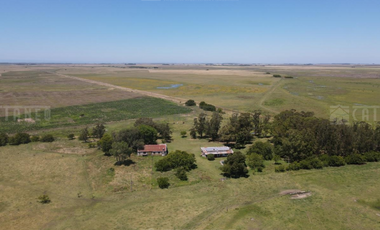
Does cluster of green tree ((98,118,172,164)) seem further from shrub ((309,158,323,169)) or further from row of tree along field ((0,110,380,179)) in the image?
shrub ((309,158,323,169))

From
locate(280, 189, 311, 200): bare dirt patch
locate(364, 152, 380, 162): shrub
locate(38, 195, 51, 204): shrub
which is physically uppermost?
locate(364, 152, 380, 162): shrub

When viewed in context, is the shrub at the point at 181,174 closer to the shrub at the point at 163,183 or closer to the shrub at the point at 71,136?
the shrub at the point at 163,183

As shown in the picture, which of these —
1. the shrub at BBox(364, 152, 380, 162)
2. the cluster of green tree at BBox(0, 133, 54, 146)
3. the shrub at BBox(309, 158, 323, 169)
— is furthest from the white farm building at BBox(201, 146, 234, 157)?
the cluster of green tree at BBox(0, 133, 54, 146)

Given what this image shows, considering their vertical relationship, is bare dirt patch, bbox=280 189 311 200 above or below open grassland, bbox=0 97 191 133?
below

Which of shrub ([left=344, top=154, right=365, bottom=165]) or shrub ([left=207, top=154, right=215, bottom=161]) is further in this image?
shrub ([left=207, top=154, right=215, bottom=161])

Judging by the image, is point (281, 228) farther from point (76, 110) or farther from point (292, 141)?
point (76, 110)

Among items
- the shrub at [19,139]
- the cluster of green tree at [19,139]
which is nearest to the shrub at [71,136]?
the cluster of green tree at [19,139]

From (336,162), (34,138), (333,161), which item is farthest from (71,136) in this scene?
(336,162)

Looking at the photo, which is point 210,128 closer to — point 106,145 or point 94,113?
point 106,145
